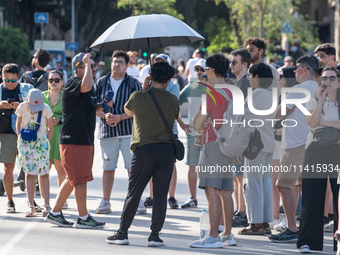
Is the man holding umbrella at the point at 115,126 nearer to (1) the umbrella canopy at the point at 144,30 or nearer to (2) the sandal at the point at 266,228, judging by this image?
(1) the umbrella canopy at the point at 144,30

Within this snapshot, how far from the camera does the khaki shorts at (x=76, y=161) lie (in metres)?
6.58

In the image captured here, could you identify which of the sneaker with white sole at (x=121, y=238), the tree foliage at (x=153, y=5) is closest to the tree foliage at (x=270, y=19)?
the tree foliage at (x=153, y=5)

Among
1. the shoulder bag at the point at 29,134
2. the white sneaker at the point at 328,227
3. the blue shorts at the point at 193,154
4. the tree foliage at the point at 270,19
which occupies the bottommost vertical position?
the white sneaker at the point at 328,227

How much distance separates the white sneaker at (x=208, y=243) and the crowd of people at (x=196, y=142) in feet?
0.03

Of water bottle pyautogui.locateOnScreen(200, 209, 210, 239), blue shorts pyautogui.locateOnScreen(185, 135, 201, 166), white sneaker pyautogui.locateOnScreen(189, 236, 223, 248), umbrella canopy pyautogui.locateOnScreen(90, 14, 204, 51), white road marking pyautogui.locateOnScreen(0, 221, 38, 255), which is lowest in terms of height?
white road marking pyautogui.locateOnScreen(0, 221, 38, 255)

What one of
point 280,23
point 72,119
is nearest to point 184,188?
point 72,119

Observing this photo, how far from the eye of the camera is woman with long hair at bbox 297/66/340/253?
18.5ft

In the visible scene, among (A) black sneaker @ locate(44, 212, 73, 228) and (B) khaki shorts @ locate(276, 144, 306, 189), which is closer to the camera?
(B) khaki shorts @ locate(276, 144, 306, 189)

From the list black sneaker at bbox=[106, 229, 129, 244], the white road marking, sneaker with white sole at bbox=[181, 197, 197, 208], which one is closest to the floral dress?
the white road marking

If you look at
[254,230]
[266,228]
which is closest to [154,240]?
[254,230]

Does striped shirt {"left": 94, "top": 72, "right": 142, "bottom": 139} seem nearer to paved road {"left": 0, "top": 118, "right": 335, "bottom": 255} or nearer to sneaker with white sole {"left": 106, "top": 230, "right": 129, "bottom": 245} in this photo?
paved road {"left": 0, "top": 118, "right": 335, "bottom": 255}

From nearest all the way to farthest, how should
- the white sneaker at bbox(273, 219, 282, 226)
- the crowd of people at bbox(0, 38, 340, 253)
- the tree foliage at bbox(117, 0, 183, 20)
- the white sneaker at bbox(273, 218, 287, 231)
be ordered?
the crowd of people at bbox(0, 38, 340, 253), the white sneaker at bbox(273, 218, 287, 231), the white sneaker at bbox(273, 219, 282, 226), the tree foliage at bbox(117, 0, 183, 20)

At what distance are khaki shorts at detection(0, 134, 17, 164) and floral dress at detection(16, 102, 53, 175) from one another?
312mm

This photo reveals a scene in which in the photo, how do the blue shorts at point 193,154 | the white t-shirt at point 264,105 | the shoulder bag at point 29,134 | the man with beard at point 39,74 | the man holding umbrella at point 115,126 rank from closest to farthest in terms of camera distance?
the white t-shirt at point 264,105 < the shoulder bag at point 29,134 < the man holding umbrella at point 115,126 < the blue shorts at point 193,154 < the man with beard at point 39,74
